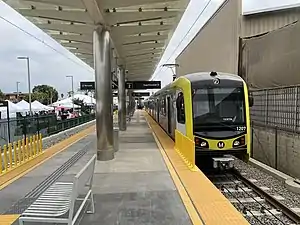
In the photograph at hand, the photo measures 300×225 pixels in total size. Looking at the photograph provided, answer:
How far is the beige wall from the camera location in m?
19.4

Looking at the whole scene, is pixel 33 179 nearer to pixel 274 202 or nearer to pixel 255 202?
pixel 255 202

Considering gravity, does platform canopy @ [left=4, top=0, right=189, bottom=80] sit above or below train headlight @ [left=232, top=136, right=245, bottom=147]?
above

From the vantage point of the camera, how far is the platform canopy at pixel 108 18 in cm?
1077

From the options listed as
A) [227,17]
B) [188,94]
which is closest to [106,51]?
[188,94]

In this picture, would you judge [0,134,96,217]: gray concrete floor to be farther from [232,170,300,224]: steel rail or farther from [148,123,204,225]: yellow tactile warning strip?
[232,170,300,224]: steel rail

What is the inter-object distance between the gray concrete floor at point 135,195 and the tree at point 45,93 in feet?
298

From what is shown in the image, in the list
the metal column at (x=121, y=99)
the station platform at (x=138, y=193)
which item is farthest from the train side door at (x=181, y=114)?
the metal column at (x=121, y=99)

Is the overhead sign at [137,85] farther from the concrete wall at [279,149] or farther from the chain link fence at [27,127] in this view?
the concrete wall at [279,149]

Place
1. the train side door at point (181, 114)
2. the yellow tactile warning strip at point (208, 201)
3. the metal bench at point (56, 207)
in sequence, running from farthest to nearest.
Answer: the train side door at point (181, 114)
the yellow tactile warning strip at point (208, 201)
the metal bench at point (56, 207)

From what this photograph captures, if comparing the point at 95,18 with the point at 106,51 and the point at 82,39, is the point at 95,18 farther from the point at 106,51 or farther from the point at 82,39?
the point at 82,39

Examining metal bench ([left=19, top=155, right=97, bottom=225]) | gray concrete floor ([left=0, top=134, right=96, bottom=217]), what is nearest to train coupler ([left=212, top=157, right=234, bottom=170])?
gray concrete floor ([left=0, top=134, right=96, bottom=217])

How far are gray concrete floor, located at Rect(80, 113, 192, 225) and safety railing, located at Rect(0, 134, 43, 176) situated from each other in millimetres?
2222

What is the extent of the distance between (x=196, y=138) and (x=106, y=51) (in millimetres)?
3845

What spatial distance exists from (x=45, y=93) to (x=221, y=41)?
9072cm
